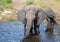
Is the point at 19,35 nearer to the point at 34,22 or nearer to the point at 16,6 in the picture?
the point at 34,22

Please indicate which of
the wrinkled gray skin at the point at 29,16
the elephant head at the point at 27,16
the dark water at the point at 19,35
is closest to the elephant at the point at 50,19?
the dark water at the point at 19,35

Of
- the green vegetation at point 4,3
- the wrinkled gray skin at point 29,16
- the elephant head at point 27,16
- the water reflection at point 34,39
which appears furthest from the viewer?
the green vegetation at point 4,3

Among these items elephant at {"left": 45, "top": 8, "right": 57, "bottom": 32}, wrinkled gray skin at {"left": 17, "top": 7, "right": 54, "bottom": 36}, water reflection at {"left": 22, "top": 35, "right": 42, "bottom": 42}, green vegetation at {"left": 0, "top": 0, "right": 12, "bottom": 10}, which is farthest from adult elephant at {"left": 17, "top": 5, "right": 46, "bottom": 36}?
green vegetation at {"left": 0, "top": 0, "right": 12, "bottom": 10}

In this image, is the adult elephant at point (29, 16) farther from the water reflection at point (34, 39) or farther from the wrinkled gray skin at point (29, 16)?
the water reflection at point (34, 39)

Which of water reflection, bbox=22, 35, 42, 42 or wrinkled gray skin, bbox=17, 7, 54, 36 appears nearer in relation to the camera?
wrinkled gray skin, bbox=17, 7, 54, 36

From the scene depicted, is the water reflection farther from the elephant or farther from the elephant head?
the elephant

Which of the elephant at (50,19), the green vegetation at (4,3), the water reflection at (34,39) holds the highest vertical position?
the green vegetation at (4,3)

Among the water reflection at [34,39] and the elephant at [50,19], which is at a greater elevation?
the elephant at [50,19]

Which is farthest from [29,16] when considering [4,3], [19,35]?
[4,3]

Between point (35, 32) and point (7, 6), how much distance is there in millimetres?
7293

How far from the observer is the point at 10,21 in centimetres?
1917

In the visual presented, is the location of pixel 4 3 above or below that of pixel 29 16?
above

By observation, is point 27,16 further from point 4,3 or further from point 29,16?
point 4,3

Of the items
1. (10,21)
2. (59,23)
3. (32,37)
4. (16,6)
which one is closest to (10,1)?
(16,6)
